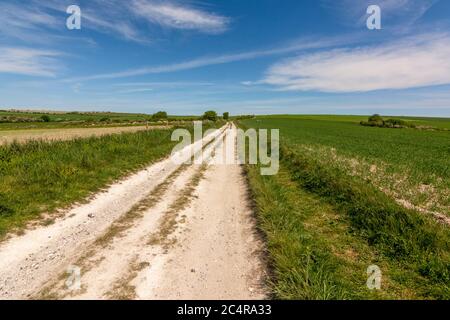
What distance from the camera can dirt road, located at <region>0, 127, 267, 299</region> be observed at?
4203 millimetres

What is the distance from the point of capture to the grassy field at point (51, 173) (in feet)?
24.1

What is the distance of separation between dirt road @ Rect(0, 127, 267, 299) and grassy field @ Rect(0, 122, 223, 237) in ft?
2.53

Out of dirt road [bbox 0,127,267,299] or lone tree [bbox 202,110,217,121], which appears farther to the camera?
lone tree [bbox 202,110,217,121]

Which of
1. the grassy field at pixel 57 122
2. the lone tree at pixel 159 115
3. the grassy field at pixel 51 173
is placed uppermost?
the lone tree at pixel 159 115

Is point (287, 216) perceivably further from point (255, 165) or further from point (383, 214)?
point (255, 165)

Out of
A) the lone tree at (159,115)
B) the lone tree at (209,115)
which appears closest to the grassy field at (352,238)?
the lone tree at (159,115)

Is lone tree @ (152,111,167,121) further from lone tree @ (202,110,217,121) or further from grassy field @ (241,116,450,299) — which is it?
grassy field @ (241,116,450,299)

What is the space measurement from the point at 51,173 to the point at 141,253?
6735mm

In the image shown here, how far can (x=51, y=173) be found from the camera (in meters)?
9.93

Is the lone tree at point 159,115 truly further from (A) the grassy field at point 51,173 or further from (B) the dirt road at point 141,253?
(B) the dirt road at point 141,253

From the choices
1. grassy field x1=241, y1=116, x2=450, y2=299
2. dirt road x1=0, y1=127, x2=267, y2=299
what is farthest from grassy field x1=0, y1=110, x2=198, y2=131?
grassy field x1=241, y1=116, x2=450, y2=299

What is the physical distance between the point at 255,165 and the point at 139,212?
815 cm

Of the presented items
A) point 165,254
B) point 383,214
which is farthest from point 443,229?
point 165,254

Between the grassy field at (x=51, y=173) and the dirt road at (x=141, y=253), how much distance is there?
2.53 ft
